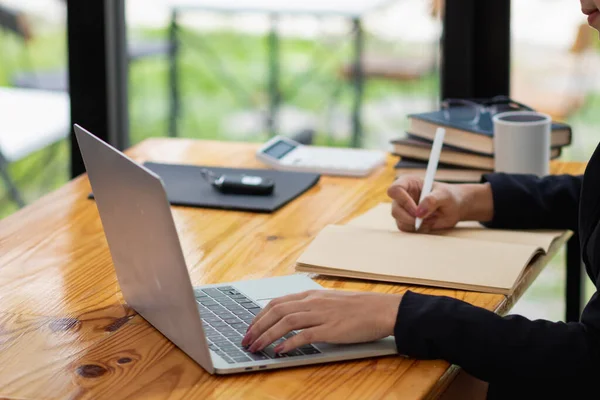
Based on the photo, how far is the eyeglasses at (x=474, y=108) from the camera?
2.04 metres

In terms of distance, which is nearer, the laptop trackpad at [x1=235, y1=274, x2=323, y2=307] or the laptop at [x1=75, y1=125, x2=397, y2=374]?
the laptop at [x1=75, y1=125, x2=397, y2=374]

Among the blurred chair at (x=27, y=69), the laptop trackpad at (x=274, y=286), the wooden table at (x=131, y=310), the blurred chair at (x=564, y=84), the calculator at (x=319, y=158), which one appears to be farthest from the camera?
the blurred chair at (x=27, y=69)

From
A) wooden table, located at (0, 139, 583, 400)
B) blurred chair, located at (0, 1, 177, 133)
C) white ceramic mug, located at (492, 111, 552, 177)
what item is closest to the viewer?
wooden table, located at (0, 139, 583, 400)

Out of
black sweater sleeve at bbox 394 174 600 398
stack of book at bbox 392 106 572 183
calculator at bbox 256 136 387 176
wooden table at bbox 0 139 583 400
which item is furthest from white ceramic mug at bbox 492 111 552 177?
black sweater sleeve at bbox 394 174 600 398

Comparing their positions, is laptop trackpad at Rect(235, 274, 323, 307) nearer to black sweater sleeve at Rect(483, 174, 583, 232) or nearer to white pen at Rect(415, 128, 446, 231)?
white pen at Rect(415, 128, 446, 231)

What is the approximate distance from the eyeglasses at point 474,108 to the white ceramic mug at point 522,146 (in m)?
0.12

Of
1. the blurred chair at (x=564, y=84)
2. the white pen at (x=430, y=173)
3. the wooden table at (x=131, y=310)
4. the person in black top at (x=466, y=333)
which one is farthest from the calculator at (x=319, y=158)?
the person in black top at (x=466, y=333)

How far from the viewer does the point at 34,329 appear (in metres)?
1.25

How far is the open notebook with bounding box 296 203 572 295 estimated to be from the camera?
1.40 meters

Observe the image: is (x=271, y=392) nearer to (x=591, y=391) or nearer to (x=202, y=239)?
(x=591, y=391)

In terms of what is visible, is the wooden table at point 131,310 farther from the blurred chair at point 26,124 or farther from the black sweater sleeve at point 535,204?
the blurred chair at point 26,124

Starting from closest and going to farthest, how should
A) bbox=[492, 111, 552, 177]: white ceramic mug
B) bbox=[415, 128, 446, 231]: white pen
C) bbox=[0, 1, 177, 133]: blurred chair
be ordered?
bbox=[415, 128, 446, 231]: white pen → bbox=[492, 111, 552, 177]: white ceramic mug → bbox=[0, 1, 177, 133]: blurred chair

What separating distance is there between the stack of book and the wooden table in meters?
0.06

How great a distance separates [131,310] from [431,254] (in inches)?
17.2
